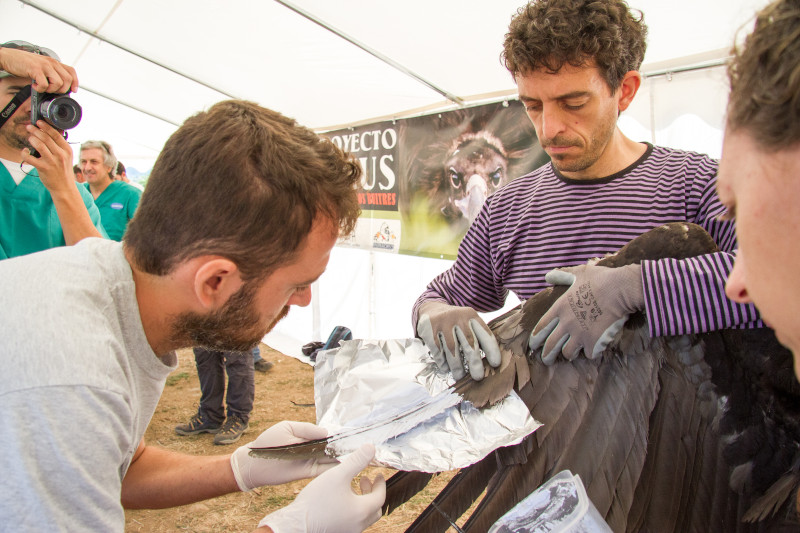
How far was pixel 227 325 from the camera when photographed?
113 centimetres

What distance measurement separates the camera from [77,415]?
82 centimetres

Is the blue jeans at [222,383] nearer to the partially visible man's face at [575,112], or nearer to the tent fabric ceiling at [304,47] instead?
the tent fabric ceiling at [304,47]

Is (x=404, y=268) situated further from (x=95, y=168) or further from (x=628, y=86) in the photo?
(x=628, y=86)

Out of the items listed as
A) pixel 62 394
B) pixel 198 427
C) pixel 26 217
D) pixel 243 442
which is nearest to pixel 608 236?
pixel 62 394

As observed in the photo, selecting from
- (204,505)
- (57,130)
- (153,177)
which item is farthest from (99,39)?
(153,177)

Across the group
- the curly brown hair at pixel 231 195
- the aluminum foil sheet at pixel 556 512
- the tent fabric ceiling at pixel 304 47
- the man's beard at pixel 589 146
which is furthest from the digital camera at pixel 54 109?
the aluminum foil sheet at pixel 556 512

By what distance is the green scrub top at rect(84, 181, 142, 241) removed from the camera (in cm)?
389

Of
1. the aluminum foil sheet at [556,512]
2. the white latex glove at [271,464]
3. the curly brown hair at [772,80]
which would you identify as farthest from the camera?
the white latex glove at [271,464]

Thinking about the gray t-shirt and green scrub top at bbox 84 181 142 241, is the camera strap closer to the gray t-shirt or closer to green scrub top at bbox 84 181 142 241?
the gray t-shirt

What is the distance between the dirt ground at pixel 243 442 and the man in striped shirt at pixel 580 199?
2.11 m

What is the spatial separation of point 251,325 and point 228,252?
0.70ft

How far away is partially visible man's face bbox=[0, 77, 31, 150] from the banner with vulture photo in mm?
1907

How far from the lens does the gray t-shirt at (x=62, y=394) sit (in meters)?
0.77

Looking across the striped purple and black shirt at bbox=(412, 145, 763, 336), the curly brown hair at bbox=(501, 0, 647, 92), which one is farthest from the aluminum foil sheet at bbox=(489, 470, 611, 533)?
the curly brown hair at bbox=(501, 0, 647, 92)
